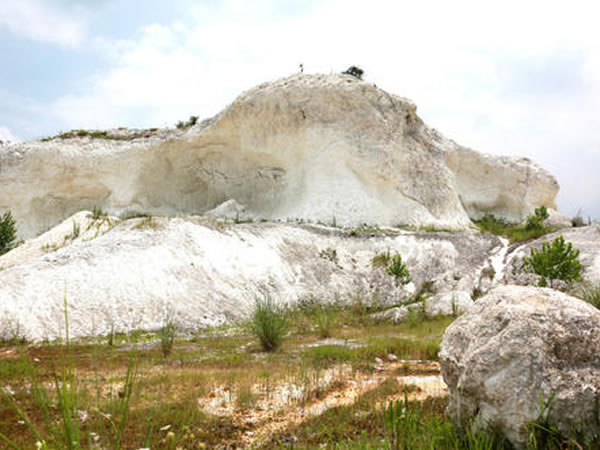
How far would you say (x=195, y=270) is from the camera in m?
18.3

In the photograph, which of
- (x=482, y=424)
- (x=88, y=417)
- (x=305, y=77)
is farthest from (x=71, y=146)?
(x=482, y=424)

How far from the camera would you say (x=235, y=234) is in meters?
21.3

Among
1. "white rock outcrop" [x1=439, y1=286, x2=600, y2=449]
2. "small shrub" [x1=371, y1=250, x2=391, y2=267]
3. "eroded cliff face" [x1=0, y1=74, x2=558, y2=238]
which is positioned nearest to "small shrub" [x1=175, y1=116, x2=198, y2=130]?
"eroded cliff face" [x1=0, y1=74, x2=558, y2=238]

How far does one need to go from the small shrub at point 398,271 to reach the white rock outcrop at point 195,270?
0.48 meters

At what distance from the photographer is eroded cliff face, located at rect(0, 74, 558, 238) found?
28094 millimetres

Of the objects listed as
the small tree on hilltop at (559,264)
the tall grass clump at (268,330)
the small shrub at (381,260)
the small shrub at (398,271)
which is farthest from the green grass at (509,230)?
the tall grass clump at (268,330)

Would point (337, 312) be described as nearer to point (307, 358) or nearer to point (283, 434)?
point (307, 358)

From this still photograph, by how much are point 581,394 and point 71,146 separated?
3467 cm

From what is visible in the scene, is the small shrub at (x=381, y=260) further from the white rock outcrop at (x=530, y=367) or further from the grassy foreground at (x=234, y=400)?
the white rock outcrop at (x=530, y=367)

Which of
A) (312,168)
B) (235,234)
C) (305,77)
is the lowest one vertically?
(235,234)

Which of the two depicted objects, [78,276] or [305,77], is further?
[305,77]

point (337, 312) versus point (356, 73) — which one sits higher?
point (356, 73)

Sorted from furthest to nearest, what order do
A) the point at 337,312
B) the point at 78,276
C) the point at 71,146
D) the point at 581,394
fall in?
the point at 71,146 → the point at 337,312 → the point at 78,276 → the point at 581,394

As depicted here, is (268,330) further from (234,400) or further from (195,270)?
(195,270)
